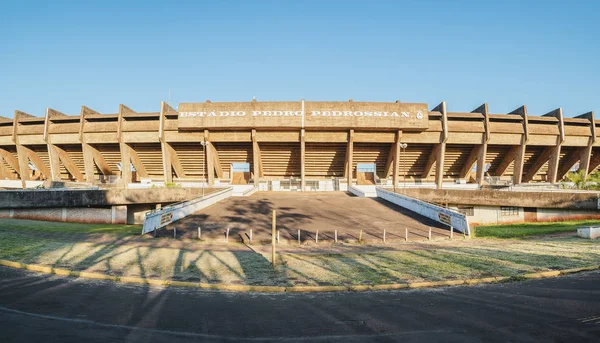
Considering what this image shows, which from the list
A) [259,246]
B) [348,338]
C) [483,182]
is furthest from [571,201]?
[348,338]

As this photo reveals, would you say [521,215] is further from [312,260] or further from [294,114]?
[294,114]

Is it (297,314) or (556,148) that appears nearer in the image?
(297,314)

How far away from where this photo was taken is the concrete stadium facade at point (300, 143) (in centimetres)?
4034

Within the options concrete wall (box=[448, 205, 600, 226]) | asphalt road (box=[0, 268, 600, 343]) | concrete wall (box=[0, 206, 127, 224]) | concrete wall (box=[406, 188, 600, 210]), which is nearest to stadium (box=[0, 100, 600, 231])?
concrete wall (box=[406, 188, 600, 210])

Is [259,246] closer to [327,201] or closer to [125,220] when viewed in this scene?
[327,201]

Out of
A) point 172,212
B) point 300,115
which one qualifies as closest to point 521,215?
point 300,115

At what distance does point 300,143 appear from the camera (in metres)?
42.8

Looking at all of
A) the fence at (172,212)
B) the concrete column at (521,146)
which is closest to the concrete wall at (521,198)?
the concrete column at (521,146)

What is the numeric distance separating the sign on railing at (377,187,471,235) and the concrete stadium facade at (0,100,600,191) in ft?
46.8

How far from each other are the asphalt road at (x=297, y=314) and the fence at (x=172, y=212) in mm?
7766

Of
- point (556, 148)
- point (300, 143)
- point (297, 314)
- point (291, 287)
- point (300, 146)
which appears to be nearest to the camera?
point (297, 314)

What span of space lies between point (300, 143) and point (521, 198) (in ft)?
84.0

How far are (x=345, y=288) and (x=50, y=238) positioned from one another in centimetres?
1529

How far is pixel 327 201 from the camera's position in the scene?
99.9ft
